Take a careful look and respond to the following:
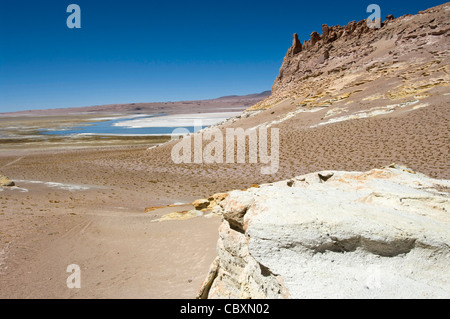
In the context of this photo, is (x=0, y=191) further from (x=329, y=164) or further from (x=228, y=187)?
(x=329, y=164)

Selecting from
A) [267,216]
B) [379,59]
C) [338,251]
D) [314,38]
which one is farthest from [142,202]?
[314,38]

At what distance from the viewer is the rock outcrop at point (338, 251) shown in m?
2.84

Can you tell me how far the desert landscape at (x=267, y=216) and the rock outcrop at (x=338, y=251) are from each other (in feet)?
0.04

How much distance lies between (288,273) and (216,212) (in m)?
6.14

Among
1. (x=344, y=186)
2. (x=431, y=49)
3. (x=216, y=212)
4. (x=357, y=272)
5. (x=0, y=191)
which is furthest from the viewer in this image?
(x=431, y=49)

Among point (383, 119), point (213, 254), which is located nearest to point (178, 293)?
point (213, 254)

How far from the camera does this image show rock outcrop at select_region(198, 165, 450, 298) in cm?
284

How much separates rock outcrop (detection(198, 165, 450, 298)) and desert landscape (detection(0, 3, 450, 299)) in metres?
0.01

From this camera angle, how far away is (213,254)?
6504 mm

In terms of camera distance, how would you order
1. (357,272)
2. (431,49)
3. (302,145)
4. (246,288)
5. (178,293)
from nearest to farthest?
1. (357,272)
2. (246,288)
3. (178,293)
4. (302,145)
5. (431,49)

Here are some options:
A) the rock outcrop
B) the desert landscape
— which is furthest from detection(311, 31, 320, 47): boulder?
the rock outcrop

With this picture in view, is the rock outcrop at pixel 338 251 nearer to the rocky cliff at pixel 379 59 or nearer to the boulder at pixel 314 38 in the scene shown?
the rocky cliff at pixel 379 59

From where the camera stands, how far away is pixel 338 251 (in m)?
3.18

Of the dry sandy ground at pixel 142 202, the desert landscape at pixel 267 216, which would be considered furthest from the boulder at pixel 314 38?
the dry sandy ground at pixel 142 202
